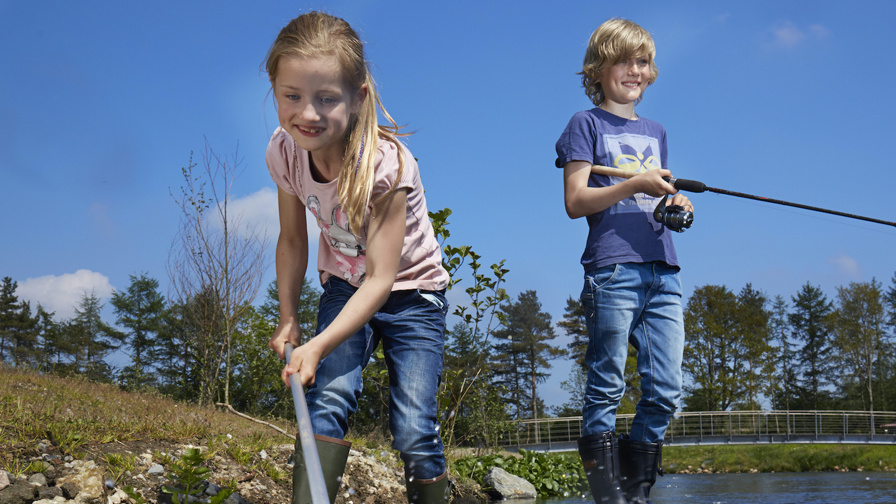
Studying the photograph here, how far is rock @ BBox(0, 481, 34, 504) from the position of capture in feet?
8.79

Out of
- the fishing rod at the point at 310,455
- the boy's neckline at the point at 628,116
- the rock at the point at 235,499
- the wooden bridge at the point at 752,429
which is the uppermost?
the boy's neckline at the point at 628,116

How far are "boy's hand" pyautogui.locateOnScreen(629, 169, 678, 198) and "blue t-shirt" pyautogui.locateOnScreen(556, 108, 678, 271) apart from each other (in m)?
0.17

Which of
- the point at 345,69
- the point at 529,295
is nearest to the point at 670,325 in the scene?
the point at 345,69

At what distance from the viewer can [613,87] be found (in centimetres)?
301

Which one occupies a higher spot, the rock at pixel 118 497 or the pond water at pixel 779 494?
the rock at pixel 118 497

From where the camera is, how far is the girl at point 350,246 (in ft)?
6.20

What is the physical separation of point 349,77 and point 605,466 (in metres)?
1.74

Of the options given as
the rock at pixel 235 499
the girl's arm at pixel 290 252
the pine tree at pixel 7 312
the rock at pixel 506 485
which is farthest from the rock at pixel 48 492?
the pine tree at pixel 7 312

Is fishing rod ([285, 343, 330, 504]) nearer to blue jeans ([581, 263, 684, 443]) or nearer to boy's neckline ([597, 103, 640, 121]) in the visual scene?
blue jeans ([581, 263, 684, 443])

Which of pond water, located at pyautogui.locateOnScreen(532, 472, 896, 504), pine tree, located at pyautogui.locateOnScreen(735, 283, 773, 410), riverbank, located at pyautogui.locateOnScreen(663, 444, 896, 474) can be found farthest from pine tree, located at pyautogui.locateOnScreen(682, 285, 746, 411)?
pond water, located at pyautogui.locateOnScreen(532, 472, 896, 504)

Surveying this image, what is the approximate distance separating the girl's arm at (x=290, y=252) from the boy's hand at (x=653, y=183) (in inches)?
50.9

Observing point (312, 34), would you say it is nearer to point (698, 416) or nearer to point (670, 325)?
point (670, 325)

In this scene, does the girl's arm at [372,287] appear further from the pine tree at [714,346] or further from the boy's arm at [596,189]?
the pine tree at [714,346]

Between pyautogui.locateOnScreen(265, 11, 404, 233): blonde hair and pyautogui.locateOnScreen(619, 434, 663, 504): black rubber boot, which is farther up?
pyautogui.locateOnScreen(265, 11, 404, 233): blonde hair
